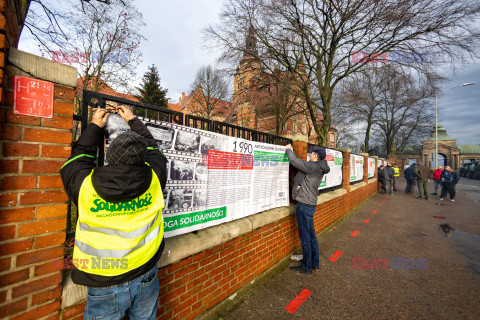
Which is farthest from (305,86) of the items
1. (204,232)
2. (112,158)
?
(112,158)

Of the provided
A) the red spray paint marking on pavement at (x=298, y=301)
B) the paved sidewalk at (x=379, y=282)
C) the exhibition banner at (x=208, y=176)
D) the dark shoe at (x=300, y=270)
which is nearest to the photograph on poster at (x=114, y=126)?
the exhibition banner at (x=208, y=176)

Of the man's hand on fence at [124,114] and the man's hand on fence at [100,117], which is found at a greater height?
the man's hand on fence at [124,114]

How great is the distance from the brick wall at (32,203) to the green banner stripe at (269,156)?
7.43 feet

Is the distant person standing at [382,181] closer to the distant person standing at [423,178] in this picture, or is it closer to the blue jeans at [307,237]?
the distant person standing at [423,178]

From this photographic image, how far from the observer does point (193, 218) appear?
7.17 feet

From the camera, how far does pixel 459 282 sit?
3.22 m

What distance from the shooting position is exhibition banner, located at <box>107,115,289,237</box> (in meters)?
1.96

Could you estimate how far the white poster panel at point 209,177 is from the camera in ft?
6.46

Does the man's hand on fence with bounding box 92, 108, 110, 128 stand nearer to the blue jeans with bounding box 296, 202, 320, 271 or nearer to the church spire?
the blue jeans with bounding box 296, 202, 320, 271

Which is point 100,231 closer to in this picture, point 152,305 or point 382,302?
point 152,305

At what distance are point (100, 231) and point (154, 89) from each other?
958 inches

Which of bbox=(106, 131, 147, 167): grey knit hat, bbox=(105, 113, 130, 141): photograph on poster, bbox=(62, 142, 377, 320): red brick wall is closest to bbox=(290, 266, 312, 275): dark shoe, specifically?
bbox=(62, 142, 377, 320): red brick wall

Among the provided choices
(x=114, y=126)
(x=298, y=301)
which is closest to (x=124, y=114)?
(x=114, y=126)

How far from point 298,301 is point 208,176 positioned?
2.15 m
